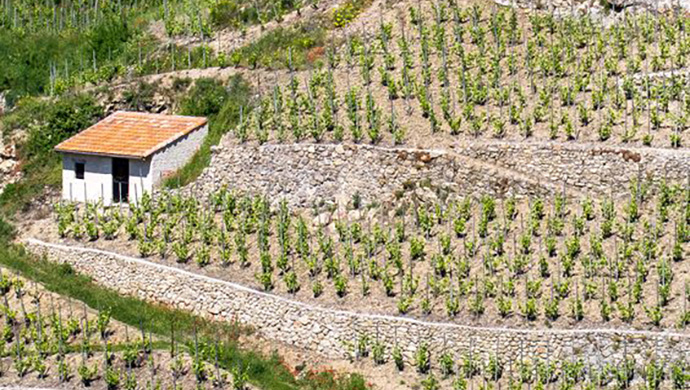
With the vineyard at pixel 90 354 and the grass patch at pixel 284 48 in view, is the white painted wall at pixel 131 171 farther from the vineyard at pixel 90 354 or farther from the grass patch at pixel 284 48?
→ the vineyard at pixel 90 354

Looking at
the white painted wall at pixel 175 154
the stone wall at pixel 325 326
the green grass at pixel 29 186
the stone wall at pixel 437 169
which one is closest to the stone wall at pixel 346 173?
the stone wall at pixel 437 169

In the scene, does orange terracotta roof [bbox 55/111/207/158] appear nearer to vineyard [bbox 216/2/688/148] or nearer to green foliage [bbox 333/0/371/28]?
vineyard [bbox 216/2/688/148]

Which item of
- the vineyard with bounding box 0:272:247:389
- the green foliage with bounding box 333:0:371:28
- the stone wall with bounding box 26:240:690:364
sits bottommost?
the vineyard with bounding box 0:272:247:389

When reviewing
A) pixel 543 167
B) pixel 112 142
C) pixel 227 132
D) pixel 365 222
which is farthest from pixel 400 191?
pixel 112 142

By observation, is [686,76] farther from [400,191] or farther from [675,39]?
[400,191]

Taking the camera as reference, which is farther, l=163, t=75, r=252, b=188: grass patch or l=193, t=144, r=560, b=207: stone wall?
l=163, t=75, r=252, b=188: grass patch

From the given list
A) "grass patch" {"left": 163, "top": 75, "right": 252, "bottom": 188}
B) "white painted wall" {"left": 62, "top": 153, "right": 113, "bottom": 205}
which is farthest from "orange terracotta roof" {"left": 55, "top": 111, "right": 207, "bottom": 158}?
"grass patch" {"left": 163, "top": 75, "right": 252, "bottom": 188}

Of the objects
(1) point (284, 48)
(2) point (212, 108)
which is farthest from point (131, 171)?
(1) point (284, 48)
